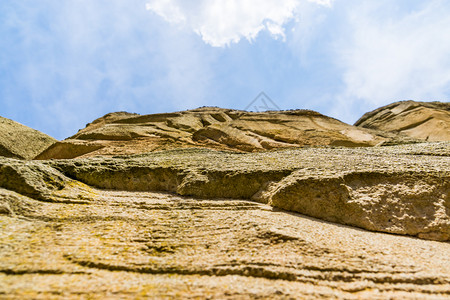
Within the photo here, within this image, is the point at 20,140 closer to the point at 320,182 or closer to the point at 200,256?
the point at 200,256

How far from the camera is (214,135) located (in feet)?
88.2

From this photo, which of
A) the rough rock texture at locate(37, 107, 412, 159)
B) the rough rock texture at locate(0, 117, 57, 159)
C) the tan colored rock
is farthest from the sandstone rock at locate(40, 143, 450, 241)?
the rough rock texture at locate(0, 117, 57, 159)

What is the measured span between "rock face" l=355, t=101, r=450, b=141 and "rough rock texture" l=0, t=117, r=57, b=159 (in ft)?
144

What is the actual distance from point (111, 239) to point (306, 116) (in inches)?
1106

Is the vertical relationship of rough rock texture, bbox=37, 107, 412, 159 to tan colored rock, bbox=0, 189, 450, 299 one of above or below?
above

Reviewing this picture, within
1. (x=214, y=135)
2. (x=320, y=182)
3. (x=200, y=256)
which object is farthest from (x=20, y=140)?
(x=320, y=182)

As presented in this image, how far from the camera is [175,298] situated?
6.52 metres

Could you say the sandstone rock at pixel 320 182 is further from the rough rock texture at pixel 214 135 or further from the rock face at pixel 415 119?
the rock face at pixel 415 119

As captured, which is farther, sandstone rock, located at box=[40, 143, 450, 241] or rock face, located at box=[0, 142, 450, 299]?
sandstone rock, located at box=[40, 143, 450, 241]

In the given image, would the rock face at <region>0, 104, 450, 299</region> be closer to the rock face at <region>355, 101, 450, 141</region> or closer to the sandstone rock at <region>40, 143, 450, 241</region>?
the sandstone rock at <region>40, 143, 450, 241</region>

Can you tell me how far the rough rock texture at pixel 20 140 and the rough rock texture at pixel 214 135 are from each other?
3216 millimetres

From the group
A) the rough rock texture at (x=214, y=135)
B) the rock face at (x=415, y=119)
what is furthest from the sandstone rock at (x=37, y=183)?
the rock face at (x=415, y=119)

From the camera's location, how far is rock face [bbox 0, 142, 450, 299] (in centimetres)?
706

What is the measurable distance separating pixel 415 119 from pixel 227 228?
3648 centimetres
